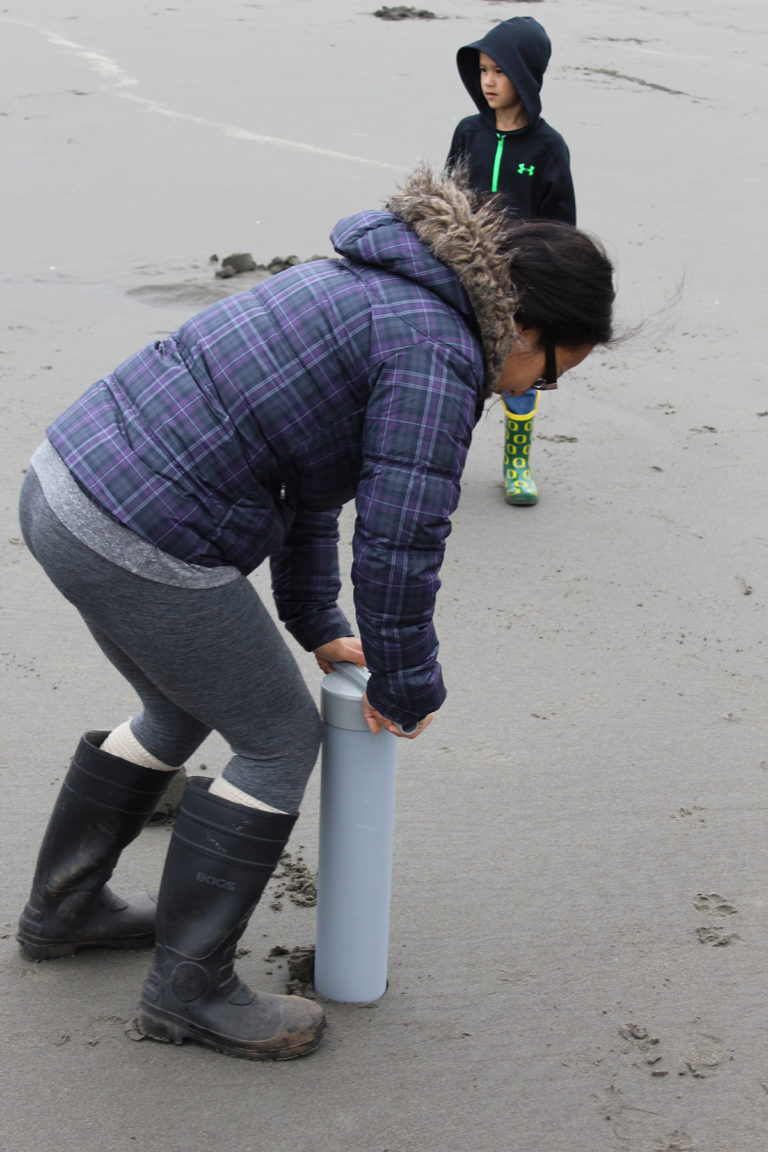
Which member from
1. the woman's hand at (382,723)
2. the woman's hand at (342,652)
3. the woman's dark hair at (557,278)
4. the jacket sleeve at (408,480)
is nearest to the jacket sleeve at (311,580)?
the woman's hand at (342,652)

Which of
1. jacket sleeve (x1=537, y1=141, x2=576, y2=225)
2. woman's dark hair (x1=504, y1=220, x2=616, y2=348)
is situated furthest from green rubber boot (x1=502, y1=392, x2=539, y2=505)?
woman's dark hair (x1=504, y1=220, x2=616, y2=348)

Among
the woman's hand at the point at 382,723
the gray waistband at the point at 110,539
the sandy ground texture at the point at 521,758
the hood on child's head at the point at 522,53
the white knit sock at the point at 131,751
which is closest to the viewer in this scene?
the gray waistband at the point at 110,539

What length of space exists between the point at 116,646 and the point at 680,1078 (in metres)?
1.29

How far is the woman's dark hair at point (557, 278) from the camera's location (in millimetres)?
Result: 1883

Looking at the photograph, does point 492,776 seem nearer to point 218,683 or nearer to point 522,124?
point 218,683

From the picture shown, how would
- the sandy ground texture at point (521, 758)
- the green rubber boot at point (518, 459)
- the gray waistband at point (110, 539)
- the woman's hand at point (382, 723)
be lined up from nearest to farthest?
the gray waistband at point (110, 539) < the woman's hand at point (382, 723) < the sandy ground texture at point (521, 758) < the green rubber boot at point (518, 459)

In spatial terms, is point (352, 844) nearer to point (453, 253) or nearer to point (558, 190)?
point (453, 253)

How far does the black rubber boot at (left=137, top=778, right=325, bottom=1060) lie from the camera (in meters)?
2.08

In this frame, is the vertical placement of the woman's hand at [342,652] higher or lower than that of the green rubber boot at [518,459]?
higher

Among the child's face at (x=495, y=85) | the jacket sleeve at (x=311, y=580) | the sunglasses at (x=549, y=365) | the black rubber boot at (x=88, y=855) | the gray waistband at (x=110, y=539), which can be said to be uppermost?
the child's face at (x=495, y=85)

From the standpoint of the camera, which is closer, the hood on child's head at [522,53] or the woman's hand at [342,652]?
the woman's hand at [342,652]

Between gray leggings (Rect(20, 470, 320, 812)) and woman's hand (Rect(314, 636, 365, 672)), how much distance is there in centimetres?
18

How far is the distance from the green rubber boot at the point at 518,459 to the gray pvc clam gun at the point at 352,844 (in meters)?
2.52

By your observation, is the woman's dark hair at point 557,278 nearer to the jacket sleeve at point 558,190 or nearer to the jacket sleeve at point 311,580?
the jacket sleeve at point 311,580
